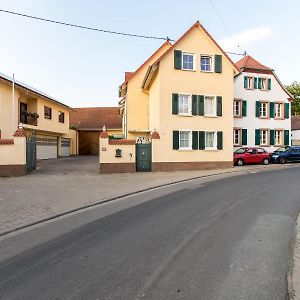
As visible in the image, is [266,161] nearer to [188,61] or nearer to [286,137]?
[286,137]

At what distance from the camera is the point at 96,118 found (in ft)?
150

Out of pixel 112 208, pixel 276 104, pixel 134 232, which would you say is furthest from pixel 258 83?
pixel 134 232

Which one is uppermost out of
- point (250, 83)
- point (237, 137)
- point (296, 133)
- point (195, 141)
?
point (250, 83)

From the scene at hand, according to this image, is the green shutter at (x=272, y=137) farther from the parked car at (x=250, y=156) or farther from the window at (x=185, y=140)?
the window at (x=185, y=140)

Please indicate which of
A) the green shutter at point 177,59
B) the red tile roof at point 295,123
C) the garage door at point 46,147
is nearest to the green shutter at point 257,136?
the green shutter at point 177,59

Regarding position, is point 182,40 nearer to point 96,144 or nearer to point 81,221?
point 81,221

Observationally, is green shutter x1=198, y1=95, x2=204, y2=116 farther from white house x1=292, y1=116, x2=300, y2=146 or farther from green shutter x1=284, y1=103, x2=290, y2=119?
white house x1=292, y1=116, x2=300, y2=146

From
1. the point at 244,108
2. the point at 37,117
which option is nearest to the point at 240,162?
the point at 244,108

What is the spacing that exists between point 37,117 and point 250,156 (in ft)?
66.8

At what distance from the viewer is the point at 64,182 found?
15.1m

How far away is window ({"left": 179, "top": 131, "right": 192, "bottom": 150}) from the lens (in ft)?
70.5

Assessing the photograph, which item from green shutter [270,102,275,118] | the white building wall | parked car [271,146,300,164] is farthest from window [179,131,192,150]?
green shutter [270,102,275,118]

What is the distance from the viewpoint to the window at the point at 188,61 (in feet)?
71.3

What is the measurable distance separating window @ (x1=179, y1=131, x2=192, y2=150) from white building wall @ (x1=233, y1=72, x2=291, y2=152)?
31.0 ft
